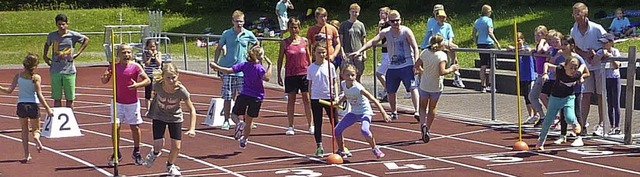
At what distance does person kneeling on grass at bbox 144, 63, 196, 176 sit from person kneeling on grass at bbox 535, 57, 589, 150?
13.3ft

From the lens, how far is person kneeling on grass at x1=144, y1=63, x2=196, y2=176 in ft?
36.7

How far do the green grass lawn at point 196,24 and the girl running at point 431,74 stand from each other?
9.13 metres

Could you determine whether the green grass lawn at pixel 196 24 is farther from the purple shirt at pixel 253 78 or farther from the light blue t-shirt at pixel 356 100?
the light blue t-shirt at pixel 356 100

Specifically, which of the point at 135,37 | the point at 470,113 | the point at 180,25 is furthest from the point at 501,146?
the point at 180,25

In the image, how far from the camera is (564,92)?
Result: 42.1 feet

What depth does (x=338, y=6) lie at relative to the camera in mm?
46906

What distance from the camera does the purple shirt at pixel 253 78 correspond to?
44.1 ft

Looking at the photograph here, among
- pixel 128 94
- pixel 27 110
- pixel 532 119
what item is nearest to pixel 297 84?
pixel 128 94

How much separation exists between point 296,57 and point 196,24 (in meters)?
32.3

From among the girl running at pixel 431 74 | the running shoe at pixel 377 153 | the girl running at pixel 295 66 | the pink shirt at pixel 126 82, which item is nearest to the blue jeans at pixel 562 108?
the girl running at pixel 431 74

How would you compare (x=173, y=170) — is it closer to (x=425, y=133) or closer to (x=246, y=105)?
(x=246, y=105)

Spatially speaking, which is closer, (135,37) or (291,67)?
(291,67)

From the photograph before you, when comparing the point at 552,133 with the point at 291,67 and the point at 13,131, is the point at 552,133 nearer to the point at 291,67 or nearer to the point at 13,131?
the point at 291,67

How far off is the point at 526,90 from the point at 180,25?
3176cm
